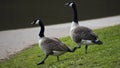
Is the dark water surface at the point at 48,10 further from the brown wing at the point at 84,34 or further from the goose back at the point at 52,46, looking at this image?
the goose back at the point at 52,46

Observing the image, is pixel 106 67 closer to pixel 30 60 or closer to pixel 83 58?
pixel 83 58

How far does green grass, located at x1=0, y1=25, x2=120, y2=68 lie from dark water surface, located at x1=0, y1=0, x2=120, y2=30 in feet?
40.4

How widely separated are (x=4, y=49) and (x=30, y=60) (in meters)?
3.33

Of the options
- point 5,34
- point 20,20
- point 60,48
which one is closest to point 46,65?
point 60,48

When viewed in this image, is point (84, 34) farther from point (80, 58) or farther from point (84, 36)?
point (80, 58)

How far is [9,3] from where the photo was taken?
3375 cm

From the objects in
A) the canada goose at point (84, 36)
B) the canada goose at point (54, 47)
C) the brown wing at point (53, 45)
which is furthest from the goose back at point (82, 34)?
the brown wing at point (53, 45)

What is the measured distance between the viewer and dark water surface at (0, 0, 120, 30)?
91.2 ft

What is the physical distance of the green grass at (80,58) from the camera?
32.9ft

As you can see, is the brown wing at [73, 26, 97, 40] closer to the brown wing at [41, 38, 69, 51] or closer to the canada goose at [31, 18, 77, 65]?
the canada goose at [31, 18, 77, 65]

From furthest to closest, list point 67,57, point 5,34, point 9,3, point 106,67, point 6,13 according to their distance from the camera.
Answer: point 9,3
point 6,13
point 5,34
point 67,57
point 106,67

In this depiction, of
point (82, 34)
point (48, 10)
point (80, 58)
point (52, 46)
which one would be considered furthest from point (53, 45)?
point (48, 10)

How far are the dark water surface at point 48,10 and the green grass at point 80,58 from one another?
12307 mm

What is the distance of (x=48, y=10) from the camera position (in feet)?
104
